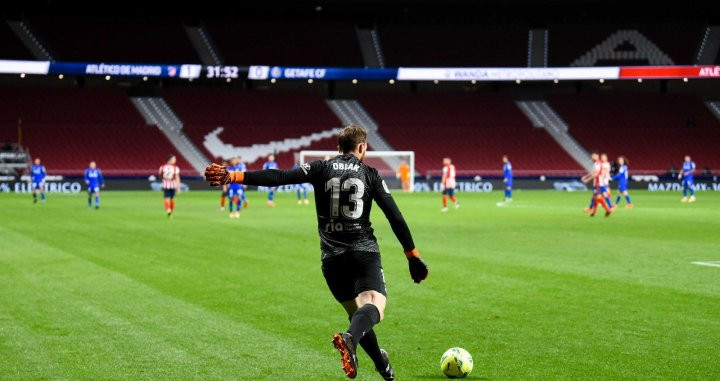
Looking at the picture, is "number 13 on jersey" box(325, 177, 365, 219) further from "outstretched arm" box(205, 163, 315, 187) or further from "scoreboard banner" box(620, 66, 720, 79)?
"scoreboard banner" box(620, 66, 720, 79)

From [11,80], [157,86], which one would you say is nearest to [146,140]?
[157,86]

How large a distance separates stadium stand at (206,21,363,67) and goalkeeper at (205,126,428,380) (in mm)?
55705

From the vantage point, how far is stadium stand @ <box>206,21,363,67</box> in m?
63.0

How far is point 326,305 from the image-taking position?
12328mm

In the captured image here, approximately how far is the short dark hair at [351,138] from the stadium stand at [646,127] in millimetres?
54872

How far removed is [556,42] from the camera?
6625cm

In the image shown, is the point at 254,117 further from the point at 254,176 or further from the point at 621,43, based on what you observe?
the point at 254,176

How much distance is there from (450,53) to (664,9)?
1586 centimetres

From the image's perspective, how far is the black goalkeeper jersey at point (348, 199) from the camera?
24.8ft

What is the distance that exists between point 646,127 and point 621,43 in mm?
6250

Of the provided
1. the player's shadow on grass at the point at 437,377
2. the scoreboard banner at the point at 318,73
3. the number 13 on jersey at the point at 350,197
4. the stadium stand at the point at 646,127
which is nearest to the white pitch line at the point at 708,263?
the player's shadow on grass at the point at 437,377

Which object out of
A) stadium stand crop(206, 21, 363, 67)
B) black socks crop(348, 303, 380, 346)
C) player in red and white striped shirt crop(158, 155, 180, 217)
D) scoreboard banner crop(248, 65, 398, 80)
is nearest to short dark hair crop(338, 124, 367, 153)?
black socks crop(348, 303, 380, 346)

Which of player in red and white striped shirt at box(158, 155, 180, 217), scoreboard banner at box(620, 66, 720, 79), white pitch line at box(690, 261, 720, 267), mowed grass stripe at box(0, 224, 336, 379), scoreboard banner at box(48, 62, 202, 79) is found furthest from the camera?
scoreboard banner at box(620, 66, 720, 79)

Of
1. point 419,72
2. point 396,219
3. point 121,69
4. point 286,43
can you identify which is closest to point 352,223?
point 396,219
